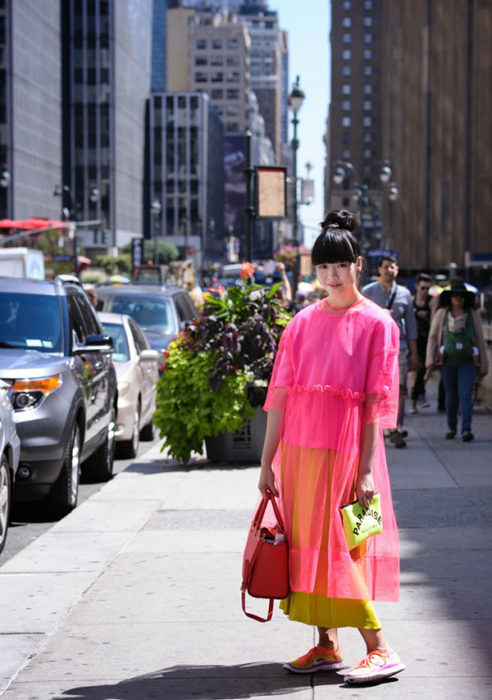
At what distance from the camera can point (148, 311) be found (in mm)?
19688

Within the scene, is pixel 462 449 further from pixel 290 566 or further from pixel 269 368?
pixel 290 566

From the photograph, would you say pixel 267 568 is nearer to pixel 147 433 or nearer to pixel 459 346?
pixel 459 346

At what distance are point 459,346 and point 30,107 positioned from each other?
108 m

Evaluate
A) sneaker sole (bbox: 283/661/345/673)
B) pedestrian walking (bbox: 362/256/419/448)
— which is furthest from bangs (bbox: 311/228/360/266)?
pedestrian walking (bbox: 362/256/419/448)

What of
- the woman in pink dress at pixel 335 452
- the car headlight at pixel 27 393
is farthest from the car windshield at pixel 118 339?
the woman in pink dress at pixel 335 452

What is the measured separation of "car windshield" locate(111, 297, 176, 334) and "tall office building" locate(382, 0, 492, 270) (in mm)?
47458

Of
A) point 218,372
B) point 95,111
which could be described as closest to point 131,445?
point 218,372

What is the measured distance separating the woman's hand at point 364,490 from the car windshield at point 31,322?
18.4 feet

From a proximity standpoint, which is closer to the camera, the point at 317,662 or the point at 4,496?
the point at 317,662

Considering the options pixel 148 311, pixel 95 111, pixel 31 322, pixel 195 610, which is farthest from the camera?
pixel 95 111

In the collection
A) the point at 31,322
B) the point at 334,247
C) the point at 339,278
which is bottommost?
the point at 31,322

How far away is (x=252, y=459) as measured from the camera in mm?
12016

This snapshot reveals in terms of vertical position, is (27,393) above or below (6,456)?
above

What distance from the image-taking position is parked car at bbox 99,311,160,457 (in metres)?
13.4
